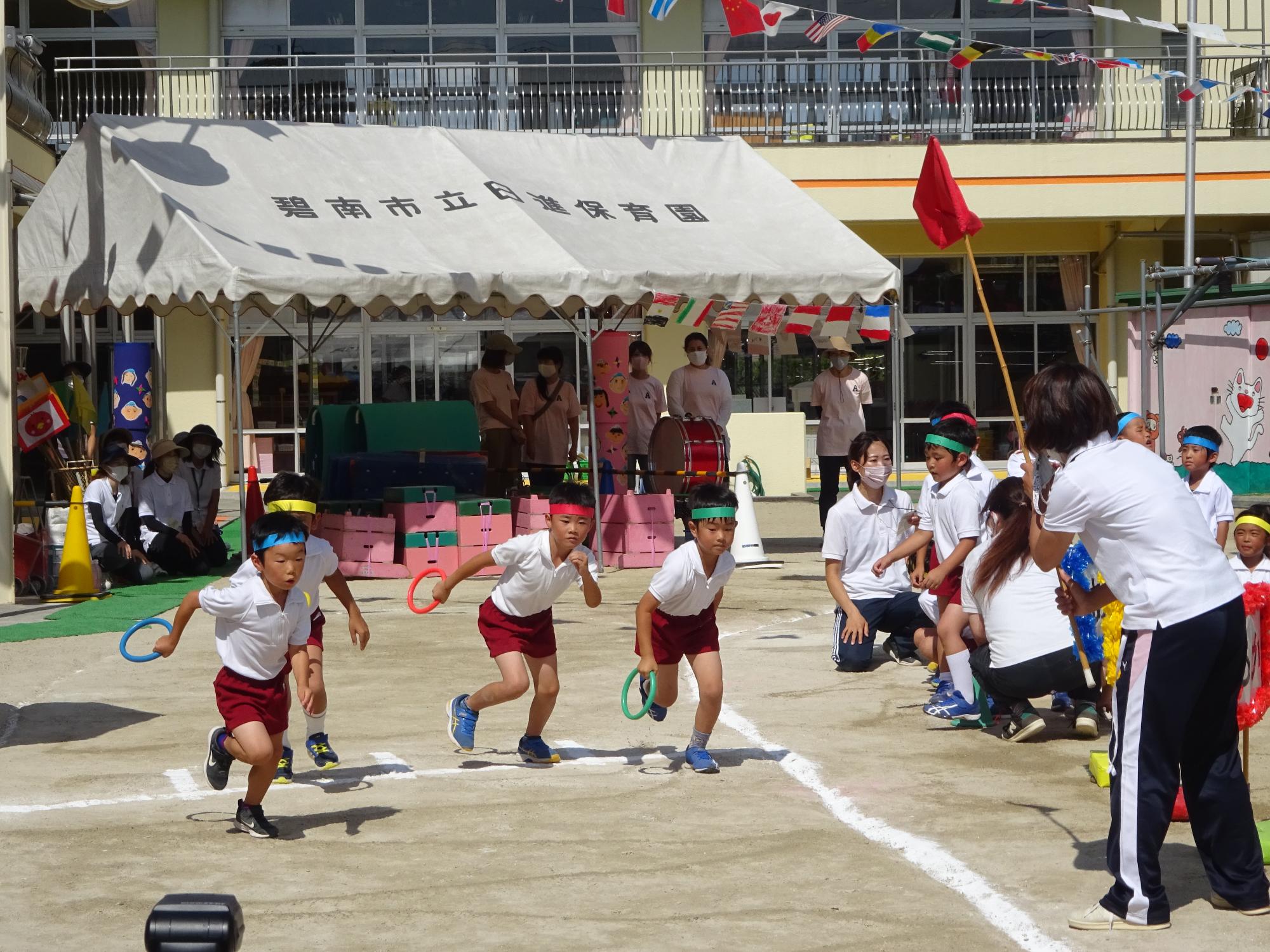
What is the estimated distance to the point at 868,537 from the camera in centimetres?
927

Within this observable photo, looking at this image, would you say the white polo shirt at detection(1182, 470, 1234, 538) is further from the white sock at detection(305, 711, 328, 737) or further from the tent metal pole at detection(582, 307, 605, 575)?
the tent metal pole at detection(582, 307, 605, 575)

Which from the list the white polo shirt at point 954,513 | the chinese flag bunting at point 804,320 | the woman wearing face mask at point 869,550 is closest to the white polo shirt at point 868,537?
the woman wearing face mask at point 869,550

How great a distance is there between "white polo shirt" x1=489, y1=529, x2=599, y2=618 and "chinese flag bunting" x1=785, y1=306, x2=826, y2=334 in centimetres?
1044

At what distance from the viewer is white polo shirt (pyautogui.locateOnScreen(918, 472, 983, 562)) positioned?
823cm

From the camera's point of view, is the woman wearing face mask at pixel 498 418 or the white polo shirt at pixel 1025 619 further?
the woman wearing face mask at pixel 498 418

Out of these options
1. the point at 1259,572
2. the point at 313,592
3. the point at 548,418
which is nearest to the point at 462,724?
the point at 313,592

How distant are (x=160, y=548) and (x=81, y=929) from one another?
1002cm

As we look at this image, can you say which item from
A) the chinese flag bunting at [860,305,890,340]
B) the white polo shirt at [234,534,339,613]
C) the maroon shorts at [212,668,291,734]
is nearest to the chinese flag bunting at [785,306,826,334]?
the chinese flag bunting at [860,305,890,340]

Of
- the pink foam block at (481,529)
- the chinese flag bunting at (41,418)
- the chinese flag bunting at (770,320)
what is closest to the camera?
the pink foam block at (481,529)

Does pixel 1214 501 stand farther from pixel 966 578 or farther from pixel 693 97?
pixel 693 97

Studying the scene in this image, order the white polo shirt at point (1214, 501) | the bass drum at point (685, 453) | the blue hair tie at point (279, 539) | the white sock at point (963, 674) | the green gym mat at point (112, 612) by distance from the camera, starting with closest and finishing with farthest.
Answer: the blue hair tie at point (279, 539)
the white sock at point (963, 674)
the white polo shirt at point (1214, 501)
the green gym mat at point (112, 612)
the bass drum at point (685, 453)

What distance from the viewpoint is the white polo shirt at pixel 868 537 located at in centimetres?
909

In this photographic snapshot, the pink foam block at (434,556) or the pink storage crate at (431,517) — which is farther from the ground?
the pink storage crate at (431,517)

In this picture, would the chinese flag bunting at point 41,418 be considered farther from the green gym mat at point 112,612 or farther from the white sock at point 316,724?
the white sock at point 316,724
